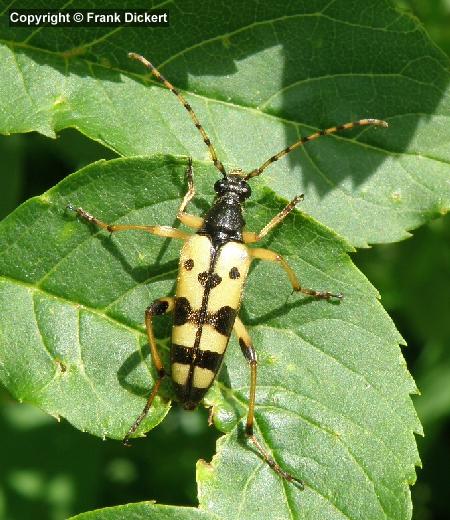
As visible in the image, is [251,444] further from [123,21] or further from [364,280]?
[123,21]

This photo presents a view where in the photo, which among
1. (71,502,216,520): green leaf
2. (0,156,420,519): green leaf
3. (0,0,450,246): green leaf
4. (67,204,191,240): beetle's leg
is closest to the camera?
(71,502,216,520): green leaf

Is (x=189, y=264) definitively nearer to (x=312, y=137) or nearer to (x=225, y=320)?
(x=225, y=320)

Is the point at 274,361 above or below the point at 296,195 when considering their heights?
below

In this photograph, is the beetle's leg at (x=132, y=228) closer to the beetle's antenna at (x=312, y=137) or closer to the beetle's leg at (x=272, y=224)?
the beetle's leg at (x=272, y=224)

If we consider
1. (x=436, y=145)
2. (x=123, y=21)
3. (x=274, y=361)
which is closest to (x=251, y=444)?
(x=274, y=361)

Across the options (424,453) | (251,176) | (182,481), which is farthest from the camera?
(424,453)

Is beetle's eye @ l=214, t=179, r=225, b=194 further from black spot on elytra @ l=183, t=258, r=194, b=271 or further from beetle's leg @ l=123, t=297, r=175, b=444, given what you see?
beetle's leg @ l=123, t=297, r=175, b=444

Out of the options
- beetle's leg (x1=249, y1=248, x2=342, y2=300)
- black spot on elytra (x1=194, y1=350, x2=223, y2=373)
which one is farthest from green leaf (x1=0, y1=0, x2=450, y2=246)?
black spot on elytra (x1=194, y1=350, x2=223, y2=373)
